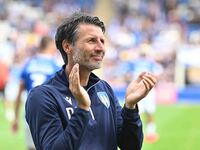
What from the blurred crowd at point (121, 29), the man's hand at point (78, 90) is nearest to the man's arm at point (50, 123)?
the man's hand at point (78, 90)

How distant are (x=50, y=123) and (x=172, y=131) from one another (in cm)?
1196

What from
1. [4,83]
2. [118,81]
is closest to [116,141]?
[4,83]

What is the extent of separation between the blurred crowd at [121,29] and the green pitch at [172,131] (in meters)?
2.70

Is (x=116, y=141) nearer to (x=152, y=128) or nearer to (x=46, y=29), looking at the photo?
(x=152, y=128)

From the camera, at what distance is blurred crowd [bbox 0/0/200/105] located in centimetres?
2361

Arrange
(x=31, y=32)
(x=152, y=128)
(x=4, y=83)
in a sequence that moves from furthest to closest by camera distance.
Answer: (x=31, y=32), (x=4, y=83), (x=152, y=128)

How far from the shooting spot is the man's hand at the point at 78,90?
14.3 feet

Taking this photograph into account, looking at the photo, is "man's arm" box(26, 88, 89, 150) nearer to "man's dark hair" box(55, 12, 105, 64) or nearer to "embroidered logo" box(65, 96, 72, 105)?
"embroidered logo" box(65, 96, 72, 105)

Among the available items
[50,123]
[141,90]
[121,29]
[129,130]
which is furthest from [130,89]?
[121,29]

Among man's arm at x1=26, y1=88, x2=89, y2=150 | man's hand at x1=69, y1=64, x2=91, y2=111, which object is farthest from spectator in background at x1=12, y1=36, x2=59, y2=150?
man's hand at x1=69, y1=64, x2=91, y2=111

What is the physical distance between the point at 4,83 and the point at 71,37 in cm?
1624

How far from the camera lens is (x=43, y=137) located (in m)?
4.47

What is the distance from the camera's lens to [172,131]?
16.3m

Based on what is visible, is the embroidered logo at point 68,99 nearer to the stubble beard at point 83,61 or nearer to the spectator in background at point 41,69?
the stubble beard at point 83,61
